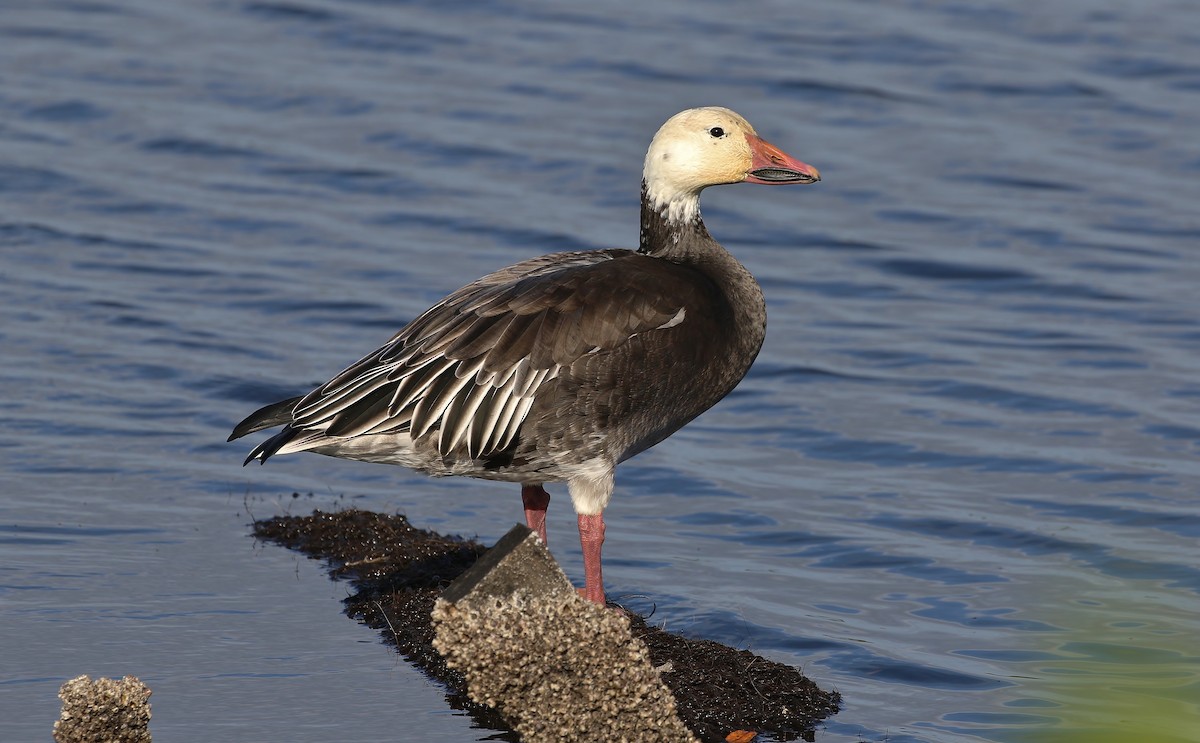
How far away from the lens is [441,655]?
6.54 meters

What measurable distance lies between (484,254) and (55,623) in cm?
785

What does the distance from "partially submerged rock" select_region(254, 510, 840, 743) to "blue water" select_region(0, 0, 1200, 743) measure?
5.3 inches

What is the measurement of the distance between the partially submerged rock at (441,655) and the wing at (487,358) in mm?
904

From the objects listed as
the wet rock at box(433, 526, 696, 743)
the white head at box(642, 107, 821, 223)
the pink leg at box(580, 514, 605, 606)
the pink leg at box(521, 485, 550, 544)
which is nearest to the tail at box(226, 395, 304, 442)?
the pink leg at box(521, 485, 550, 544)

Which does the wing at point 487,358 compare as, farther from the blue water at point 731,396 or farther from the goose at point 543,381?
the blue water at point 731,396

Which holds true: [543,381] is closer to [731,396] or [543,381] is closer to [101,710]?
[101,710]

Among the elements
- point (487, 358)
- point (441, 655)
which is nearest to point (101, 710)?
point (441, 655)

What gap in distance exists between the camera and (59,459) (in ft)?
33.7

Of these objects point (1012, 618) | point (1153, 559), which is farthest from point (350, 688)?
point (1153, 559)

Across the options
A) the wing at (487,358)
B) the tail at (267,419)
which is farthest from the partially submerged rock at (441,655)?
the tail at (267,419)

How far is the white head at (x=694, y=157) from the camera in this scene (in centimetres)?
840

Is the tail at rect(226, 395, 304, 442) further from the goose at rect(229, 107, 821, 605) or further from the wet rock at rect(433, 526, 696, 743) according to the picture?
the wet rock at rect(433, 526, 696, 743)

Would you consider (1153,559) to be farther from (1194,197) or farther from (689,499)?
(1194,197)

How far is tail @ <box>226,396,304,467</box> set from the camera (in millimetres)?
7258
